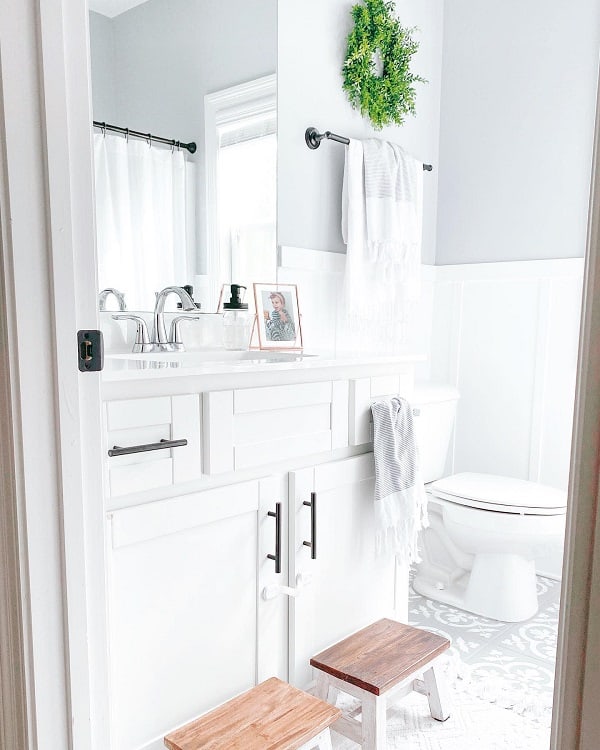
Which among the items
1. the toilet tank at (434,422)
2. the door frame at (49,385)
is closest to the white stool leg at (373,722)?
the door frame at (49,385)

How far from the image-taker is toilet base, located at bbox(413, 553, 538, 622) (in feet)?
7.01

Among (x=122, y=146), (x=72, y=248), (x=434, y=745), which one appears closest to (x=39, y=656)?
(x=72, y=248)

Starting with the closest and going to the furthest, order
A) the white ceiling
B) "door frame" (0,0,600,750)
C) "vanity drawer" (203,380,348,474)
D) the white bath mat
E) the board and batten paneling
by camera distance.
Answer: "door frame" (0,0,600,750) < "vanity drawer" (203,380,348,474) < the white bath mat < the white ceiling < the board and batten paneling

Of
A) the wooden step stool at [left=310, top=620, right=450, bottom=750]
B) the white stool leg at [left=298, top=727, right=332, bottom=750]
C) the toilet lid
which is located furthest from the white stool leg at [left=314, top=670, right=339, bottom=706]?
the toilet lid

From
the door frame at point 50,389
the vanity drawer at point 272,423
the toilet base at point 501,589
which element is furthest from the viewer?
the toilet base at point 501,589

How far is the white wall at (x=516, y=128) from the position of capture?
230cm

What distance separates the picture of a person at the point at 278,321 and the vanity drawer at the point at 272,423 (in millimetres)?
486

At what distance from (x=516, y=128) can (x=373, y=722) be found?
7.04ft

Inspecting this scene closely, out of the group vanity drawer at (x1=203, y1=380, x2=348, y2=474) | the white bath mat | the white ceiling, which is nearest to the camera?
vanity drawer at (x1=203, y1=380, x2=348, y2=474)

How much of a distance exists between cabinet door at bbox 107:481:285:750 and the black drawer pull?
105 millimetres

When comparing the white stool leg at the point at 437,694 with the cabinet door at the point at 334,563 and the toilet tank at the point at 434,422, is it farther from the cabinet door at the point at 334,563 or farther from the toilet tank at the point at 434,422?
the toilet tank at the point at 434,422

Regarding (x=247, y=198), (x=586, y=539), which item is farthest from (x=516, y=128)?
Result: (x=586, y=539)

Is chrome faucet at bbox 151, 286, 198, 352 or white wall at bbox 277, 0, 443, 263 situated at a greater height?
white wall at bbox 277, 0, 443, 263

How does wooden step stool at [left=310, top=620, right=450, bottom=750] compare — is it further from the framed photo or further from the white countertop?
the framed photo
